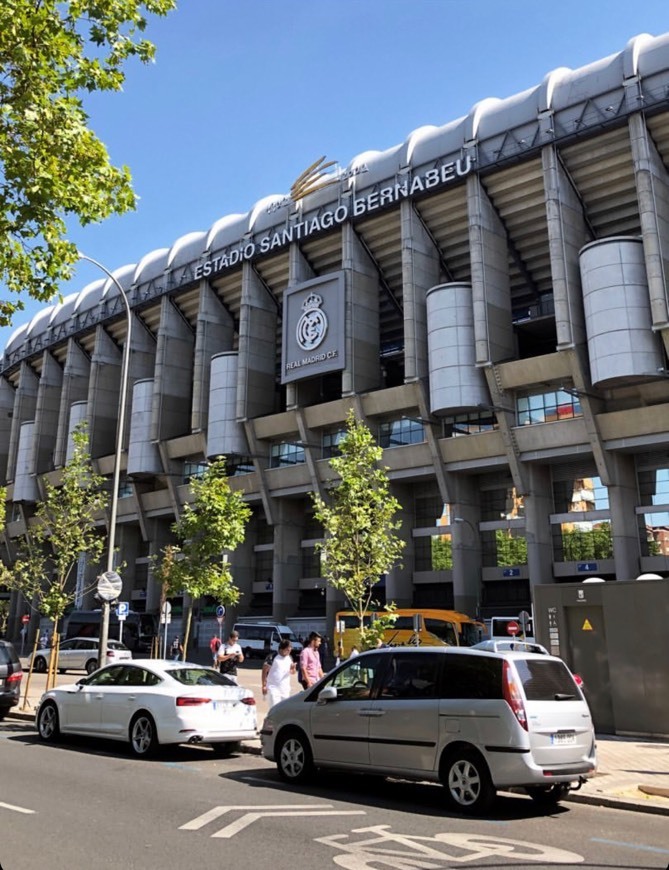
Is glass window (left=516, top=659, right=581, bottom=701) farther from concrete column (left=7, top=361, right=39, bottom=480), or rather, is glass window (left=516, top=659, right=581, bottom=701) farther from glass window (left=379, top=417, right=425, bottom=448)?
concrete column (left=7, top=361, right=39, bottom=480)

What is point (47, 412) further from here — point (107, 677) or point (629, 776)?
point (629, 776)

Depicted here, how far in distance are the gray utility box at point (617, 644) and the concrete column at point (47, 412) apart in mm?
56979

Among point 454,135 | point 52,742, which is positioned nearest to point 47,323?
point 454,135

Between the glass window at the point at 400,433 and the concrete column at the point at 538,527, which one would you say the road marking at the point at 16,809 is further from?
the glass window at the point at 400,433

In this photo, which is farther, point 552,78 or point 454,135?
point 454,135

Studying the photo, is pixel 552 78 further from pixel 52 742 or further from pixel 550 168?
pixel 52 742

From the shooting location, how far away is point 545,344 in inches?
1854

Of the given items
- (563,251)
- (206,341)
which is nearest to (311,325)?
(206,341)

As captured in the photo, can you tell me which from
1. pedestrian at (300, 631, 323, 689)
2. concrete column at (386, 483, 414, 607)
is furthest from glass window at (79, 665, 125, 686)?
concrete column at (386, 483, 414, 607)

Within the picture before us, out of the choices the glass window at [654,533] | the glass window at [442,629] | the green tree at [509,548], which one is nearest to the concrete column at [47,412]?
the green tree at [509,548]

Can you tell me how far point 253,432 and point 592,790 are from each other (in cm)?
3985

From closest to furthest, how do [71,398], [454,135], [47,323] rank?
[454,135], [71,398], [47,323]

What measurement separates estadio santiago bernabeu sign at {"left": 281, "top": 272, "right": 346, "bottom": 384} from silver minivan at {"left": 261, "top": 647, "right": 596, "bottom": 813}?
34117 mm

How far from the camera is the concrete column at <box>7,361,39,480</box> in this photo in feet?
226
